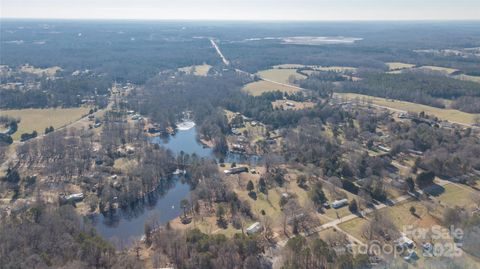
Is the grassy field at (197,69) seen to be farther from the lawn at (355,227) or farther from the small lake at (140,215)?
the lawn at (355,227)

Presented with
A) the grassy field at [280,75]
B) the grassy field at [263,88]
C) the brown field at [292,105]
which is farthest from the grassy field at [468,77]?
the brown field at [292,105]

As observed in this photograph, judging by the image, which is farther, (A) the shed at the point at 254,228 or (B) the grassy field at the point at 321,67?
(B) the grassy field at the point at 321,67

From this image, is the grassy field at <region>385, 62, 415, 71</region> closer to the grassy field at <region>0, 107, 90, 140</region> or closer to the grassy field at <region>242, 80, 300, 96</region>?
the grassy field at <region>242, 80, 300, 96</region>

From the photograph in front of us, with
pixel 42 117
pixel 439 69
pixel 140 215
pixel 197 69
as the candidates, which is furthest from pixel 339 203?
pixel 197 69

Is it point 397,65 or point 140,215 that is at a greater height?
point 397,65

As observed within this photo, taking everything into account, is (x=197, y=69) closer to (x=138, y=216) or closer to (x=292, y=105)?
(x=292, y=105)

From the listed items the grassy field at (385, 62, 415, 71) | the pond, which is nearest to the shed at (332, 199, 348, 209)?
the pond
